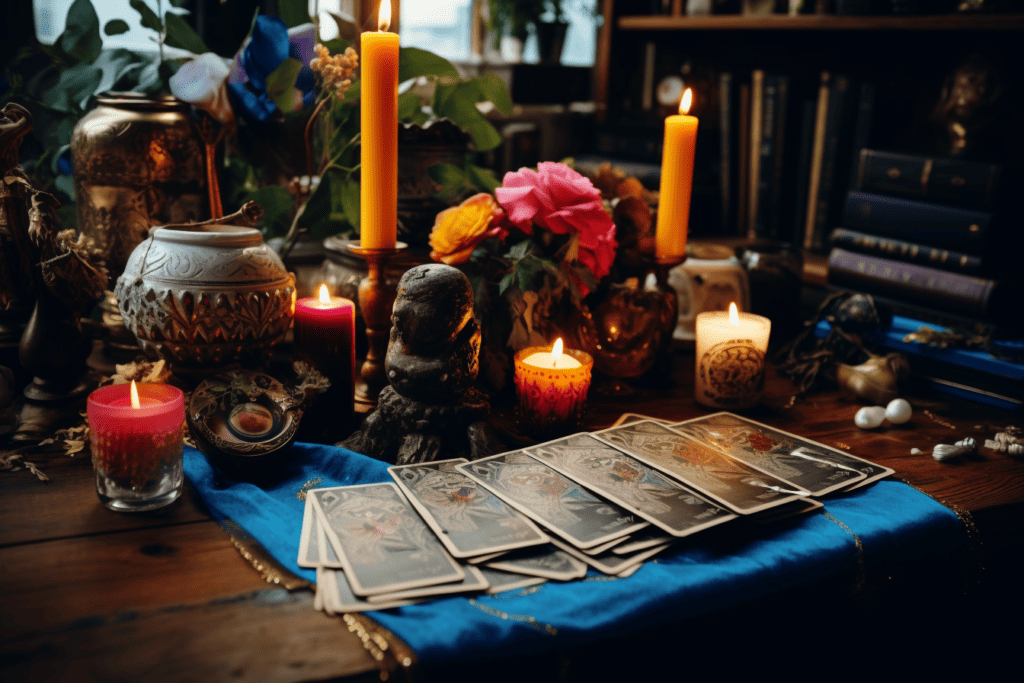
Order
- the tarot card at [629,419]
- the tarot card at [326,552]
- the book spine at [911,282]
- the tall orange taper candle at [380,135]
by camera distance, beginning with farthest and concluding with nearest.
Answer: the book spine at [911,282] → the tarot card at [629,419] → the tall orange taper candle at [380,135] → the tarot card at [326,552]

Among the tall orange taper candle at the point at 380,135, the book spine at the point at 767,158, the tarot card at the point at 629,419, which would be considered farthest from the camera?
the book spine at the point at 767,158

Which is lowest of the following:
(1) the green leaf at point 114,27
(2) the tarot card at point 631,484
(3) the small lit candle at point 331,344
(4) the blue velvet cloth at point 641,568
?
(4) the blue velvet cloth at point 641,568

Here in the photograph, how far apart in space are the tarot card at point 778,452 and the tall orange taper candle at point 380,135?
0.42 meters

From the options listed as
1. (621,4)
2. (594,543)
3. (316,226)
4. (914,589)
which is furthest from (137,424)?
(621,4)

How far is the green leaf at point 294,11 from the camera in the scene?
1282 mm

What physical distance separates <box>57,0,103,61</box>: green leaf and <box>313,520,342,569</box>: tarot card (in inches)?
41.0

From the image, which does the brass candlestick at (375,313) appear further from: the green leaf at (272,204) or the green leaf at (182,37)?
the green leaf at (182,37)

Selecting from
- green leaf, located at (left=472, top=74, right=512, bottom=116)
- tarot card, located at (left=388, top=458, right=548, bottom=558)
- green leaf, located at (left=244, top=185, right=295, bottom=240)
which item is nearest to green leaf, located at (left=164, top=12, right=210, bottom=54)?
green leaf, located at (left=244, top=185, right=295, bottom=240)

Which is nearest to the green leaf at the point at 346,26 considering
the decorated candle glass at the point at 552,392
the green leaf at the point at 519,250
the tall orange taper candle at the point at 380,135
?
the tall orange taper candle at the point at 380,135

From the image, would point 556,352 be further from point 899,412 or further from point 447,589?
point 899,412

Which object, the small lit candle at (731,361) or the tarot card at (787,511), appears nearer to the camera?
the tarot card at (787,511)

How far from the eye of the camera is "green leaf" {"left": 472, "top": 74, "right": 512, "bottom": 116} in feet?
4.14

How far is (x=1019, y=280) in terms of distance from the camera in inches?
52.9

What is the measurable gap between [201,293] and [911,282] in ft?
3.97
